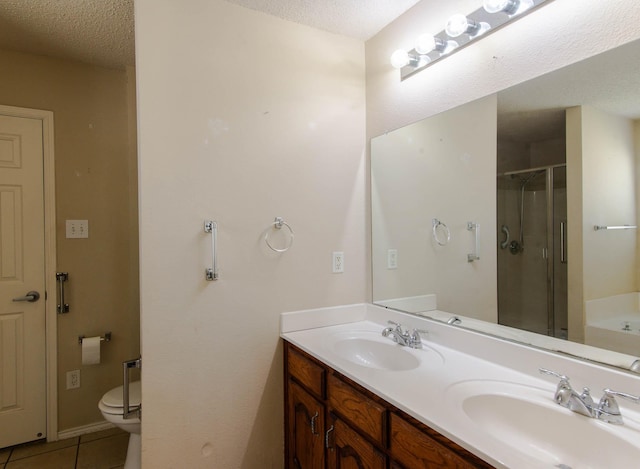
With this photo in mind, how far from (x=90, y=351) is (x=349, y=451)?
181 cm

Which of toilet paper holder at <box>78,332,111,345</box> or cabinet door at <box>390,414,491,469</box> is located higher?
cabinet door at <box>390,414,491,469</box>

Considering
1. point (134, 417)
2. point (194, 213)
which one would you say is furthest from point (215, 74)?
point (134, 417)

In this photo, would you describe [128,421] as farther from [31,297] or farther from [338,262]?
[338,262]

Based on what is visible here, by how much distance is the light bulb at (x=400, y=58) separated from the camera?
1.69 m

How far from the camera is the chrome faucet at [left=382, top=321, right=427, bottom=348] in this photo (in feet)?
5.14

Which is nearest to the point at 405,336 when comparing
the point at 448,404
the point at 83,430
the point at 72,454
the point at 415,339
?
the point at 415,339

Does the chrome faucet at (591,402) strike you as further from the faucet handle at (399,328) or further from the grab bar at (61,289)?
the grab bar at (61,289)

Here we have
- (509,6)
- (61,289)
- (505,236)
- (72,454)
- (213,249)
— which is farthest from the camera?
(61,289)

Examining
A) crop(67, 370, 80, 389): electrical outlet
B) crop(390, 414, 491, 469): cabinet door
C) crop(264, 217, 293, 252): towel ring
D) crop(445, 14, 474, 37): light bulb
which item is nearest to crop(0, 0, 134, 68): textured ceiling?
crop(264, 217, 293, 252): towel ring

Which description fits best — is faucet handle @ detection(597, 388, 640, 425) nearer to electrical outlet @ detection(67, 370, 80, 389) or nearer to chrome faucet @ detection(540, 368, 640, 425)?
chrome faucet @ detection(540, 368, 640, 425)

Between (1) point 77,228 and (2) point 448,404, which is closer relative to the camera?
(2) point 448,404

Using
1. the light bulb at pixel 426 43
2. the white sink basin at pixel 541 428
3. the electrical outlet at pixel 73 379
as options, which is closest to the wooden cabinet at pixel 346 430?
the white sink basin at pixel 541 428

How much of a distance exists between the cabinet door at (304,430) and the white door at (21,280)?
1.70m

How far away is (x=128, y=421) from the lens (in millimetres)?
1759
